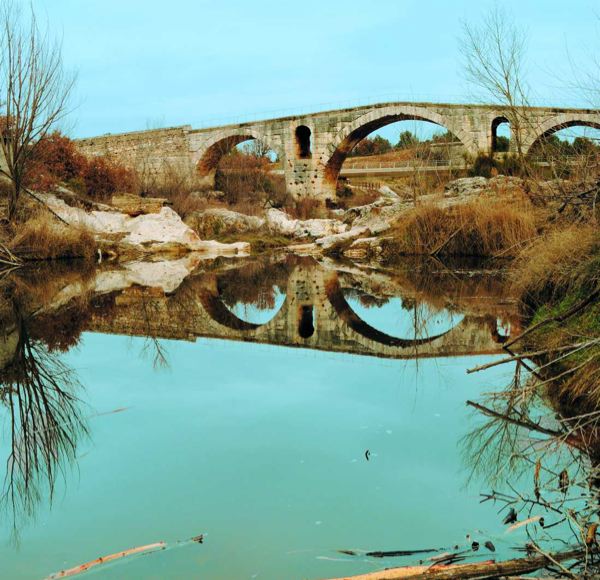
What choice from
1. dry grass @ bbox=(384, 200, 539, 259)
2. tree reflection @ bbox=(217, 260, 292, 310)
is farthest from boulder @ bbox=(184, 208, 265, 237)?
dry grass @ bbox=(384, 200, 539, 259)

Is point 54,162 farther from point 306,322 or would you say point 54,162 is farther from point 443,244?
point 306,322

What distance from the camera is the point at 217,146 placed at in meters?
32.9

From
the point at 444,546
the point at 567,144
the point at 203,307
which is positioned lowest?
the point at 444,546

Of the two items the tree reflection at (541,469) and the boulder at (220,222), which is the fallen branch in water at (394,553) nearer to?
the tree reflection at (541,469)

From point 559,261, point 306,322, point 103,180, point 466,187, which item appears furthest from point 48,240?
point 559,261

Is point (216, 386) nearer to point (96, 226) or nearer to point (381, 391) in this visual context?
point (381, 391)

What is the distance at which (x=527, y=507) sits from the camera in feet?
10.9

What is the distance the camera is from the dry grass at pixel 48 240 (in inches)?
608

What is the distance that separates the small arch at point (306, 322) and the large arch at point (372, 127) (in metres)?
19.0

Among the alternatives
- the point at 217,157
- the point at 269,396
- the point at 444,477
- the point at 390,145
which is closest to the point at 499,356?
the point at 269,396

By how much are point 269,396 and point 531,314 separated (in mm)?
3541

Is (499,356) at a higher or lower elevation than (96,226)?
lower

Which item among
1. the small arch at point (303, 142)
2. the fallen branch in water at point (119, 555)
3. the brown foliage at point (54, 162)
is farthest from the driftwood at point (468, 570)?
the small arch at point (303, 142)

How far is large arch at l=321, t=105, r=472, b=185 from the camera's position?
2733 centimetres
